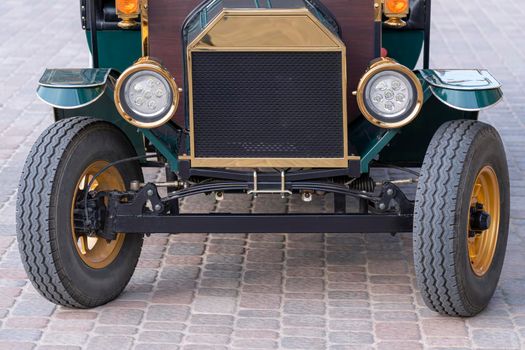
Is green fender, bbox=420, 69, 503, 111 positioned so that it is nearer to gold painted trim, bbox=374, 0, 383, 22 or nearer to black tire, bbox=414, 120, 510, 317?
black tire, bbox=414, 120, 510, 317

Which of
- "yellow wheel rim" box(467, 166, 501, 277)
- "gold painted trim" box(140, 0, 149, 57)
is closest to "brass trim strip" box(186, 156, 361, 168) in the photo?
"yellow wheel rim" box(467, 166, 501, 277)

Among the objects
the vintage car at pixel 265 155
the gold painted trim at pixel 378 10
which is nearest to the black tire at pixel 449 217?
the vintage car at pixel 265 155

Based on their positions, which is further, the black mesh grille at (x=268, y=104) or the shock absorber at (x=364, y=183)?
the shock absorber at (x=364, y=183)

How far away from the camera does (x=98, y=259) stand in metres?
5.00

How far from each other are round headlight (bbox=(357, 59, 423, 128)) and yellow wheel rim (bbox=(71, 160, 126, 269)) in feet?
3.69

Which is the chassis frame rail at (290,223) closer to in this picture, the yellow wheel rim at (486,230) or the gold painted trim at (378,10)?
the yellow wheel rim at (486,230)

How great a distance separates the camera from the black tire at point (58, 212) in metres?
4.68

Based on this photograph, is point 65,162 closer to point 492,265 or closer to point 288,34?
point 288,34

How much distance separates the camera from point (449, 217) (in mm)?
4578

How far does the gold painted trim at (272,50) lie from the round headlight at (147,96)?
86mm

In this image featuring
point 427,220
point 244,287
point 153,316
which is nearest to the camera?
point 427,220

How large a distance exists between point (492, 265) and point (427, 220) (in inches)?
22.4

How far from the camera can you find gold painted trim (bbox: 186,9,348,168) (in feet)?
15.0

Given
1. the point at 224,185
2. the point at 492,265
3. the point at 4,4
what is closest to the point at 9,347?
the point at 224,185
